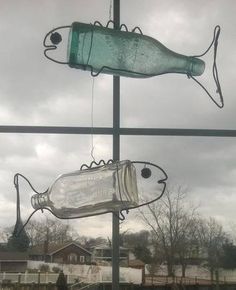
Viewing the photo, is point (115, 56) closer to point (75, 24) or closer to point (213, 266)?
point (75, 24)

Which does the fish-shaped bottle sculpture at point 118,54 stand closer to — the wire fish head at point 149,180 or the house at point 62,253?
the wire fish head at point 149,180

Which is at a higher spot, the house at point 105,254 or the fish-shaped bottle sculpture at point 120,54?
the fish-shaped bottle sculpture at point 120,54

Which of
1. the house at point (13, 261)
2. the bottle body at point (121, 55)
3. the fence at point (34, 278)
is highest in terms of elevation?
the bottle body at point (121, 55)

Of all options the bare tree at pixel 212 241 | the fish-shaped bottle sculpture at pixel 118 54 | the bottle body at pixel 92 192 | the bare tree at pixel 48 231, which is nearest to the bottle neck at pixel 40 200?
the bottle body at pixel 92 192

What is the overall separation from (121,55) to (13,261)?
0.46 metres

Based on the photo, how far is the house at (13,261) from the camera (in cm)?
101

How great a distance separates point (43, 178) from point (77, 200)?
6.8 inches

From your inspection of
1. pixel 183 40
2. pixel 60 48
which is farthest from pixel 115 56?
pixel 183 40

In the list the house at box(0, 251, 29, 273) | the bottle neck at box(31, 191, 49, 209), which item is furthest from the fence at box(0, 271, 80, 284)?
the bottle neck at box(31, 191, 49, 209)

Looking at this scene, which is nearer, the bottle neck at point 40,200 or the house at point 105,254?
the bottle neck at point 40,200

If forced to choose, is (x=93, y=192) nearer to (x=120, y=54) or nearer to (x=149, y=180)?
(x=149, y=180)

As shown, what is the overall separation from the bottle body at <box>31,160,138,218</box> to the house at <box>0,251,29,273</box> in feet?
0.56

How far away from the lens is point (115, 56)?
92 cm

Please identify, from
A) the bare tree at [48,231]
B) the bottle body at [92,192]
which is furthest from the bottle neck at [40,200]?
the bare tree at [48,231]
